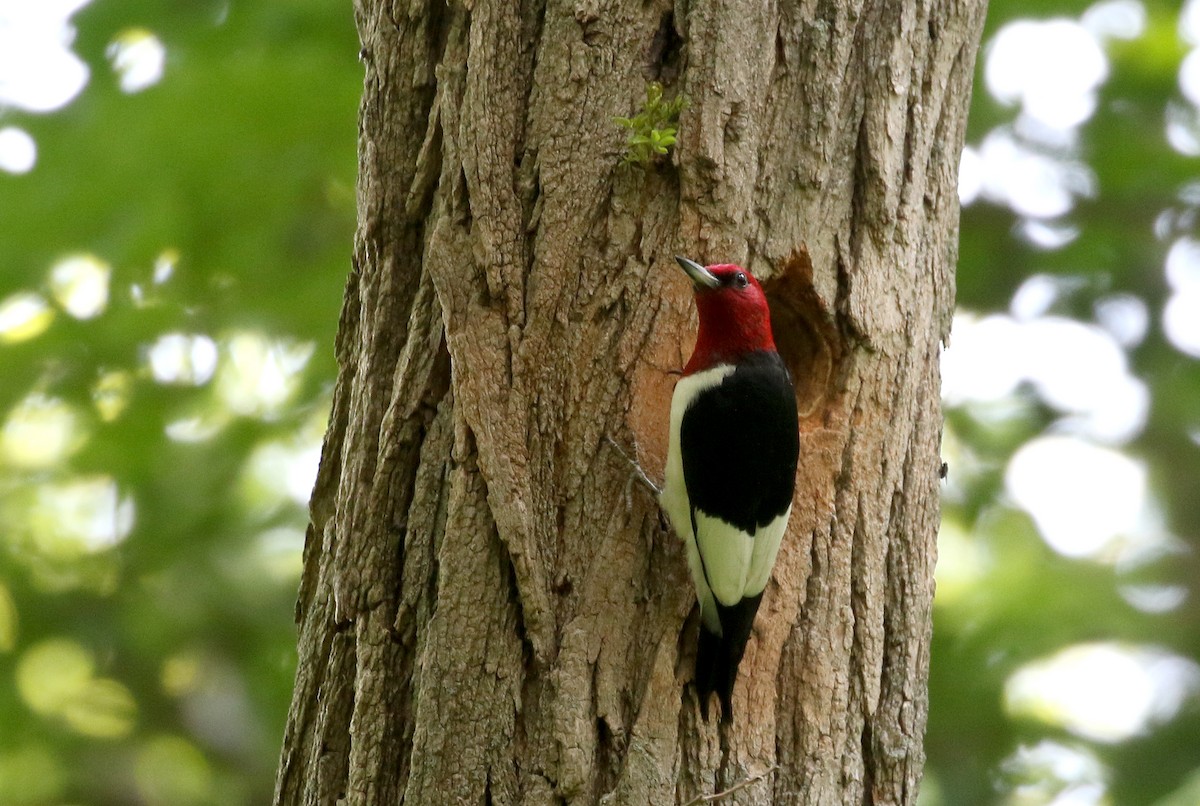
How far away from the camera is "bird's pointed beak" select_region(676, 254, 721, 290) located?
105 inches

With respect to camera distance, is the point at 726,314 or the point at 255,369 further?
the point at 255,369

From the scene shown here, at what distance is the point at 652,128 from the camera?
8.73 ft

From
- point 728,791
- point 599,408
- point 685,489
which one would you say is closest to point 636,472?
point 599,408

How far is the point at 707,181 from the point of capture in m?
2.73

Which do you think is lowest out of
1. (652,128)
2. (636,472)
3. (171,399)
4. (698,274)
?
(636,472)

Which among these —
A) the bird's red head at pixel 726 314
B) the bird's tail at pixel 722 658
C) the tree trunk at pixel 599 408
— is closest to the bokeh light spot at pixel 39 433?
the tree trunk at pixel 599 408

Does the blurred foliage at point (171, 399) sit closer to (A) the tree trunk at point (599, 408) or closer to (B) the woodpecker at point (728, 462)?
(A) the tree trunk at point (599, 408)

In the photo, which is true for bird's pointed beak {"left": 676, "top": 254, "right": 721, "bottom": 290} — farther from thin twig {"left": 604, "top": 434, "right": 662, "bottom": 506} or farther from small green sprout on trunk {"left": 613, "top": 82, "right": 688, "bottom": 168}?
thin twig {"left": 604, "top": 434, "right": 662, "bottom": 506}

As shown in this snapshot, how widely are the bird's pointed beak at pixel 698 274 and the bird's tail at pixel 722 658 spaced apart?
0.74m

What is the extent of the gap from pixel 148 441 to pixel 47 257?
1084 mm

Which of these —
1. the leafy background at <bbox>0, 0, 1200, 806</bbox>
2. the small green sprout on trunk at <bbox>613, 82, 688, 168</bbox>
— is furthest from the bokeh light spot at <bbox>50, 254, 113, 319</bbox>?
the small green sprout on trunk at <bbox>613, 82, 688, 168</bbox>

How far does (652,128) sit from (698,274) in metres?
0.35

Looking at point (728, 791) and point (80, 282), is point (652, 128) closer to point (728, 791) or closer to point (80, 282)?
point (728, 791)

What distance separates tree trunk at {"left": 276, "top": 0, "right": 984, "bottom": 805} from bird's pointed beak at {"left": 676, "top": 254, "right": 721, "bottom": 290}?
0.06m
